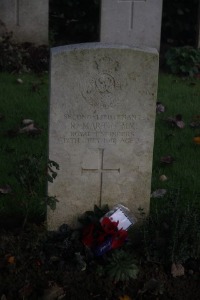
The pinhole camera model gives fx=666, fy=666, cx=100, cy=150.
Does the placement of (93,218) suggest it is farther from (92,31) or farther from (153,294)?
(92,31)

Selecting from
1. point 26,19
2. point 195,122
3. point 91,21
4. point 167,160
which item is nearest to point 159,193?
point 167,160

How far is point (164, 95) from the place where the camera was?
7.39 metres

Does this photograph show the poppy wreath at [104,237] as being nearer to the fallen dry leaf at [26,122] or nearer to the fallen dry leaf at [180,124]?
the fallen dry leaf at [26,122]

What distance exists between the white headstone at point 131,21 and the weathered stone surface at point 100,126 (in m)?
4.42

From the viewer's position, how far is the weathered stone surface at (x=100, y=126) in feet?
13.2

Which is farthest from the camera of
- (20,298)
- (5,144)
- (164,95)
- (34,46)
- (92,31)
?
(92,31)

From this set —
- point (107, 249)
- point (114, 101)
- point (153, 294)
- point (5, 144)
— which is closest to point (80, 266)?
point (107, 249)

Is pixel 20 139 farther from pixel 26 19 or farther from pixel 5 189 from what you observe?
pixel 26 19

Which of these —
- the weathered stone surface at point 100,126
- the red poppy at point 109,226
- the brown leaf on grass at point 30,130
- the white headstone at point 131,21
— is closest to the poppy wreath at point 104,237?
the red poppy at point 109,226

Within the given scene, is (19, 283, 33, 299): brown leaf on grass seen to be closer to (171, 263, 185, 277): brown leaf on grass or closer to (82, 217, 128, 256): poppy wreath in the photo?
(82, 217, 128, 256): poppy wreath

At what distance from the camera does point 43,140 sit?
5.87 meters

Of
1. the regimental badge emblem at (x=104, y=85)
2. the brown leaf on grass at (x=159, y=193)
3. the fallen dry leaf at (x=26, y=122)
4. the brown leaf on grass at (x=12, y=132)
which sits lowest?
the brown leaf on grass at (x=159, y=193)

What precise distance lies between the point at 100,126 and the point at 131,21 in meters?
4.75

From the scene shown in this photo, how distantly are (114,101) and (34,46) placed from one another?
468cm
